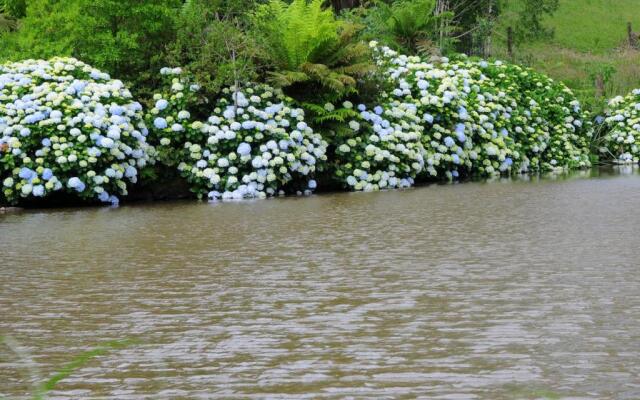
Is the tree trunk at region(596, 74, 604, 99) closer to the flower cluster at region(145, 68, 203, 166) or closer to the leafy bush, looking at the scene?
the leafy bush

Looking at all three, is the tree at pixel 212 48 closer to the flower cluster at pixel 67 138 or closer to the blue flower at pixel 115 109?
the flower cluster at pixel 67 138

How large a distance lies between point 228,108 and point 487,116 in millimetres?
4479

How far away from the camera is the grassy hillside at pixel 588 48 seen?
2058cm

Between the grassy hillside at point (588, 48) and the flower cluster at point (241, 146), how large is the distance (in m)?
7.95

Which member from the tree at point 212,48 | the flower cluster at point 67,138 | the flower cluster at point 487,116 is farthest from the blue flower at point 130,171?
the flower cluster at point 487,116

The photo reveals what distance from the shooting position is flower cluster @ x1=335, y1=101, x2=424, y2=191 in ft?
37.3

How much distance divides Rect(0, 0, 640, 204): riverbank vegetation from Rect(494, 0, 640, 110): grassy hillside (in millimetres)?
5207

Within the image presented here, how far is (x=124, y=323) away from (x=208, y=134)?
279 inches

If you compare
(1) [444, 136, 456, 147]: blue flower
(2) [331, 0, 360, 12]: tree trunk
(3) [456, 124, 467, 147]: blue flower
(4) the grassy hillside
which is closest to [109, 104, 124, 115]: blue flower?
(1) [444, 136, 456, 147]: blue flower

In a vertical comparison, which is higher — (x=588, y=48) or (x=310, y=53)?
(x=588, y=48)

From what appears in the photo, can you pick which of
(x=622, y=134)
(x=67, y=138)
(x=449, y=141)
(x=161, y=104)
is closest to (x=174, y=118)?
(x=161, y=104)

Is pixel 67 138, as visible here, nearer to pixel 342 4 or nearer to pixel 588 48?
pixel 342 4

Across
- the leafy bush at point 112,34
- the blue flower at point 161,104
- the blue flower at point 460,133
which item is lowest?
the blue flower at point 460,133

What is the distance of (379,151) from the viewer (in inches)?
450
